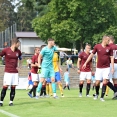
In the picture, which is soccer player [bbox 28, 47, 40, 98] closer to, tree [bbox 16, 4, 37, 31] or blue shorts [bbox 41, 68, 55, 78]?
blue shorts [bbox 41, 68, 55, 78]

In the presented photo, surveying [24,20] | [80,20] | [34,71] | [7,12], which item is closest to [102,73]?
[34,71]

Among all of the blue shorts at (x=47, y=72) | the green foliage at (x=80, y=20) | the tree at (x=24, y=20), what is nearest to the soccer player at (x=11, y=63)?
the blue shorts at (x=47, y=72)

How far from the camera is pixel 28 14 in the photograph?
122 m

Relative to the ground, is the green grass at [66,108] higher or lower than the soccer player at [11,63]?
lower

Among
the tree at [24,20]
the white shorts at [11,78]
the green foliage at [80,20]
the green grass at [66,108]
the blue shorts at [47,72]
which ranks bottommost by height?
the green grass at [66,108]

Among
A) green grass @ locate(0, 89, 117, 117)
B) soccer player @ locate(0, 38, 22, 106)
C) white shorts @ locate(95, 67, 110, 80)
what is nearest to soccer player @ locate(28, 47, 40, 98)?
Answer: green grass @ locate(0, 89, 117, 117)

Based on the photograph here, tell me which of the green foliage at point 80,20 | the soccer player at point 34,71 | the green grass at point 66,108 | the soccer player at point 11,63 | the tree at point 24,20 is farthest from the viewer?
the tree at point 24,20

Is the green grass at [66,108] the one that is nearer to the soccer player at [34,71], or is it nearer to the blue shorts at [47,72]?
the blue shorts at [47,72]

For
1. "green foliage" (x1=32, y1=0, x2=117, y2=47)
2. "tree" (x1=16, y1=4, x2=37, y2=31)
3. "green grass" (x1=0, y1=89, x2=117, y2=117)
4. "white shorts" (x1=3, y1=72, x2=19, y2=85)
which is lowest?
"green grass" (x1=0, y1=89, x2=117, y2=117)

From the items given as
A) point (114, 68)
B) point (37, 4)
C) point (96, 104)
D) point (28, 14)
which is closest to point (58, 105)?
point (96, 104)

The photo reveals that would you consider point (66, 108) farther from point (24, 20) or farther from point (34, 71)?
point (24, 20)

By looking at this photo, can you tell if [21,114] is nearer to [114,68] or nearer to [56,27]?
[114,68]

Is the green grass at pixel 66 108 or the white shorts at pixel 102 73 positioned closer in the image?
the green grass at pixel 66 108

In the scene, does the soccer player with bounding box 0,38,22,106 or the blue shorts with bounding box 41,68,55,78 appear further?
the blue shorts with bounding box 41,68,55,78
